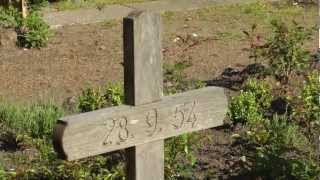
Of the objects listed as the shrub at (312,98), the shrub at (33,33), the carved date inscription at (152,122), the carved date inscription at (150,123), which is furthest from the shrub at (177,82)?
the carved date inscription at (152,122)

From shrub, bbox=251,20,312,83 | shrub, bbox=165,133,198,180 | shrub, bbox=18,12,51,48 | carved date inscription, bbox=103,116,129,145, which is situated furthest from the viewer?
shrub, bbox=18,12,51,48

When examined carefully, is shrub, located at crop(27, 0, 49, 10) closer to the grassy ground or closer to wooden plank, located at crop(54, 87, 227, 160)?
the grassy ground

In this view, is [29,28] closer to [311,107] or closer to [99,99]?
[99,99]

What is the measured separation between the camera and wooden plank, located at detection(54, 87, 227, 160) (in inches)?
135

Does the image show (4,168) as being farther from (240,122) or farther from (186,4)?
(186,4)

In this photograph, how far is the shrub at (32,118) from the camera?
18.2ft

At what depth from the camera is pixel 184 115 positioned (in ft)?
12.5

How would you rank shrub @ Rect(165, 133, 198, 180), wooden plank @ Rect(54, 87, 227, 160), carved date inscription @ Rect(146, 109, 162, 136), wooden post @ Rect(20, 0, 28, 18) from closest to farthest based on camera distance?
wooden plank @ Rect(54, 87, 227, 160) → carved date inscription @ Rect(146, 109, 162, 136) → shrub @ Rect(165, 133, 198, 180) → wooden post @ Rect(20, 0, 28, 18)

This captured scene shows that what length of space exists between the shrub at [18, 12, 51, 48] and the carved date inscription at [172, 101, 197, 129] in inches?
173

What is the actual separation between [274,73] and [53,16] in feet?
12.1

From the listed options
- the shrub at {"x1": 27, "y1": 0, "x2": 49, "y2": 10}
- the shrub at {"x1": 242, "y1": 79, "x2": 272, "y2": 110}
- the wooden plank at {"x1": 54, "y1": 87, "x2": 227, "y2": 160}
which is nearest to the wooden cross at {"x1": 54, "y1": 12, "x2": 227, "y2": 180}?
the wooden plank at {"x1": 54, "y1": 87, "x2": 227, "y2": 160}

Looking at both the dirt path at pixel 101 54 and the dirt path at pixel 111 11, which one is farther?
the dirt path at pixel 111 11

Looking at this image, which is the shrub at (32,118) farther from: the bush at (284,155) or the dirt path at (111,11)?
the dirt path at (111,11)

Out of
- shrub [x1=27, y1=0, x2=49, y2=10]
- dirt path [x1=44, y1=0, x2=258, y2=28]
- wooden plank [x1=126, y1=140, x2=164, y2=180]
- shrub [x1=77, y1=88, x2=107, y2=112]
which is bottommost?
dirt path [x1=44, y1=0, x2=258, y2=28]
